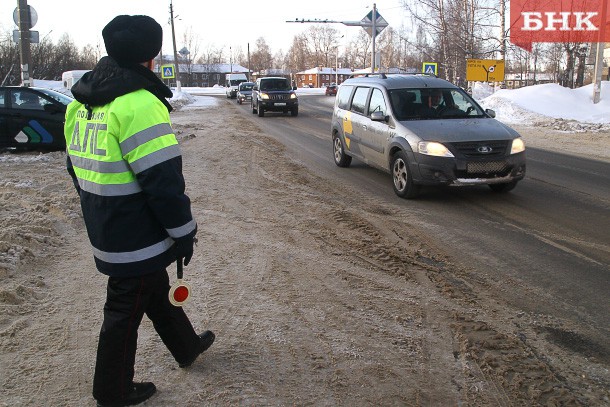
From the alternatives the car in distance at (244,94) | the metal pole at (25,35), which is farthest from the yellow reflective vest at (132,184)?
the car in distance at (244,94)

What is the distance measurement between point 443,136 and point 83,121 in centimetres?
556

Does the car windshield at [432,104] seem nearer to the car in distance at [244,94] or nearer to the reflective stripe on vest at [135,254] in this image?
the reflective stripe on vest at [135,254]

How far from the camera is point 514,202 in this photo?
7555mm

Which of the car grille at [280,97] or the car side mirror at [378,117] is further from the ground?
the car grille at [280,97]

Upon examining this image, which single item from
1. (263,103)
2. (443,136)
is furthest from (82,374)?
(263,103)

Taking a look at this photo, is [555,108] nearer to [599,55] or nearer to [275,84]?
[599,55]

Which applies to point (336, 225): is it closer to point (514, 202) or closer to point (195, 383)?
point (514, 202)

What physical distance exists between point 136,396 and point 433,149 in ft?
17.8

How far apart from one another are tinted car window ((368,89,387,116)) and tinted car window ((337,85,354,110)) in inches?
48.6

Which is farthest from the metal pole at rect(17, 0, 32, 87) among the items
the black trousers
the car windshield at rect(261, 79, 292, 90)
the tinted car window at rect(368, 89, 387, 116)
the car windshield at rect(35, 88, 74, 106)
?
the car windshield at rect(261, 79, 292, 90)

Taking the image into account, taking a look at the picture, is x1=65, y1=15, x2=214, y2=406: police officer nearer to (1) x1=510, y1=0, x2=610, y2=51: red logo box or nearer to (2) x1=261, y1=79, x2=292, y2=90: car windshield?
(2) x1=261, y1=79, x2=292, y2=90: car windshield

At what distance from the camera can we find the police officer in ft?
8.32

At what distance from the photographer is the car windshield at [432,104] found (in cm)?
Result: 834

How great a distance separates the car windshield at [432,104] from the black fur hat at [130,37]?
596 centimetres
